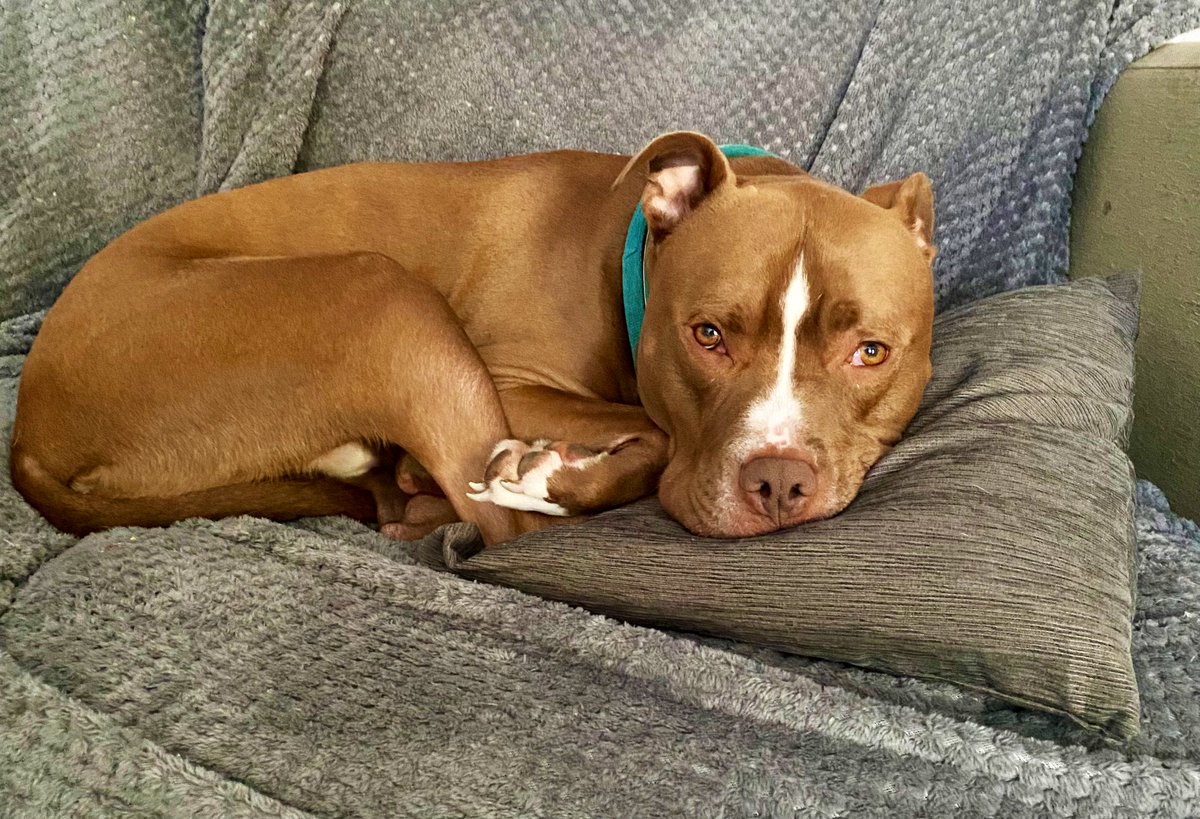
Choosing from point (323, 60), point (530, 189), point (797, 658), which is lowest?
point (797, 658)

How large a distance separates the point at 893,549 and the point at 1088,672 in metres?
0.34

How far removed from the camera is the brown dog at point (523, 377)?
71.9 inches

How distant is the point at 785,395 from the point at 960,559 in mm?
509

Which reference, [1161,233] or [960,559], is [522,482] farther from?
[1161,233]

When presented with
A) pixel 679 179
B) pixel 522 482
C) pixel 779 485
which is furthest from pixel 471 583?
pixel 679 179

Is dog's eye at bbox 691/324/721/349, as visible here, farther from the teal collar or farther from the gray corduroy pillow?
the gray corduroy pillow

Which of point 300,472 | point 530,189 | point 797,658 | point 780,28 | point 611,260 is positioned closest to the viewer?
point 797,658

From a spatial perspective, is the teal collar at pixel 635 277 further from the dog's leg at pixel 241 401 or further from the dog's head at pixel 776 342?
the dog's leg at pixel 241 401

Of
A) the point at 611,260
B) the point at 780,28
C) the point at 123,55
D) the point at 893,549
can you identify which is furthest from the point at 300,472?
the point at 780,28

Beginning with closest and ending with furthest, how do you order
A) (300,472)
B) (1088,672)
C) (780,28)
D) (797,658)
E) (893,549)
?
(1088,672), (893,549), (797,658), (300,472), (780,28)

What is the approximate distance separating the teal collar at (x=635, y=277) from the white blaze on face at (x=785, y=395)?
0.44 meters

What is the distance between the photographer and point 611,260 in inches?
94.0

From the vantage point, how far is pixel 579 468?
1969 mm

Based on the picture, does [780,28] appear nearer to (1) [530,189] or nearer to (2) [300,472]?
(1) [530,189]
